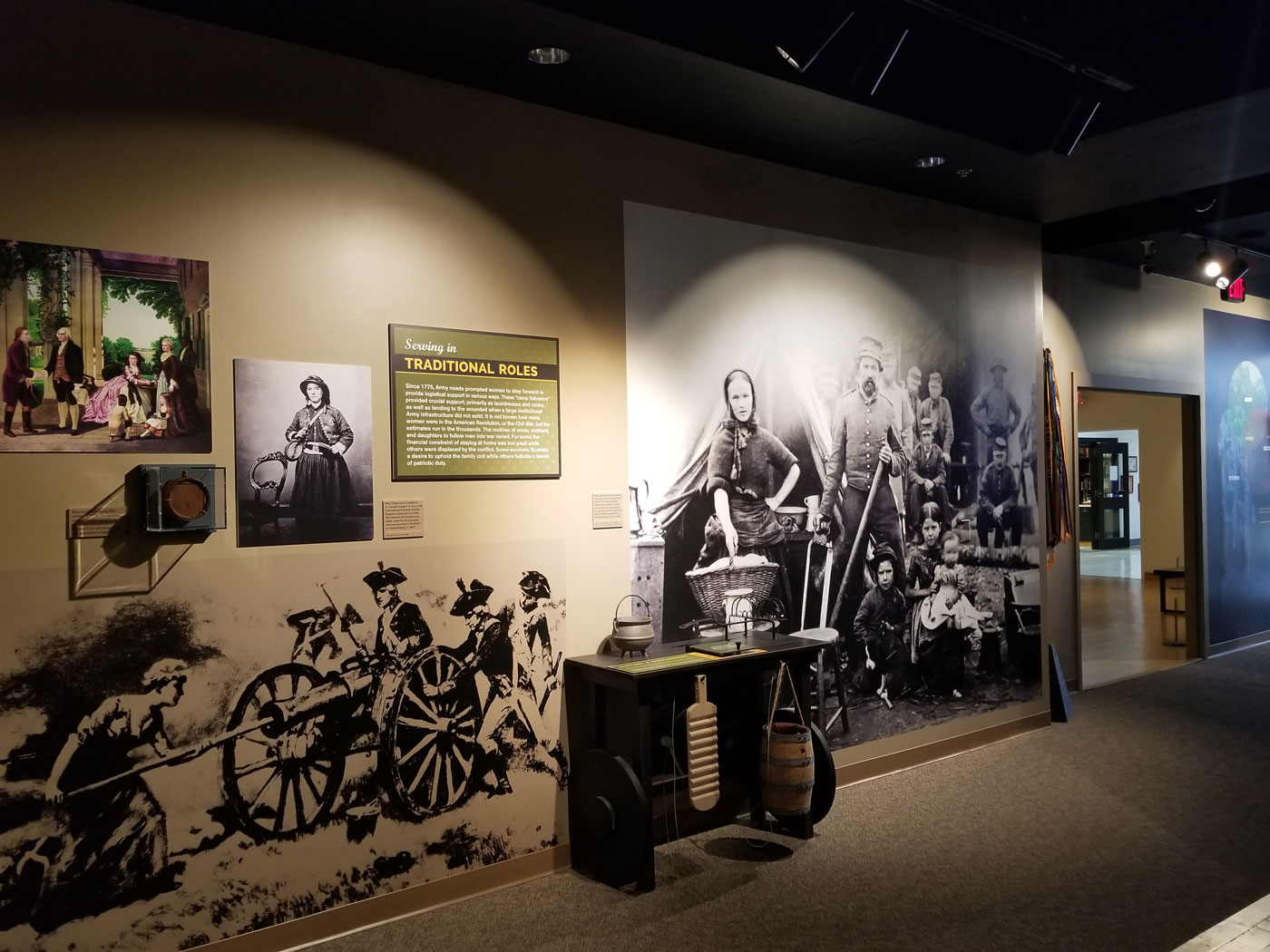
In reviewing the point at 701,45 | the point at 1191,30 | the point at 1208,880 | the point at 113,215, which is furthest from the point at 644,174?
the point at 1208,880

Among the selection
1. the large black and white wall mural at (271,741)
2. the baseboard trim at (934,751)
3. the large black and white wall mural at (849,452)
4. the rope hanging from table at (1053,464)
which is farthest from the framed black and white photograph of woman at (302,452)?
the rope hanging from table at (1053,464)

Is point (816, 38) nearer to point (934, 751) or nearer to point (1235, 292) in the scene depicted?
point (934, 751)

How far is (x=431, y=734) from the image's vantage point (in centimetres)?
335

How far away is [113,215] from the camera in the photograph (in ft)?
9.15

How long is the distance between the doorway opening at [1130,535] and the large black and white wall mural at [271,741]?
462 cm

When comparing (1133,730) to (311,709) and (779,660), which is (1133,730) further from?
(311,709)

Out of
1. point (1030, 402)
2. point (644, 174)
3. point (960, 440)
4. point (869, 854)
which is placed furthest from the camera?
point (1030, 402)

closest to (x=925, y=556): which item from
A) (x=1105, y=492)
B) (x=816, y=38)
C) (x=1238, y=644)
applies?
(x=816, y=38)

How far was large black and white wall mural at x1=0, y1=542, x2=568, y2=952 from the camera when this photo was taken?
8.73ft

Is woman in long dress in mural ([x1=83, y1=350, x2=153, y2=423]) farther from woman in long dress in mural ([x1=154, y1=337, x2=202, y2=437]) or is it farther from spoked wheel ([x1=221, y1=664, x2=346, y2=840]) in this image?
spoked wheel ([x1=221, y1=664, x2=346, y2=840])

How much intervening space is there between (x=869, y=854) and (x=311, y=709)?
2227 millimetres

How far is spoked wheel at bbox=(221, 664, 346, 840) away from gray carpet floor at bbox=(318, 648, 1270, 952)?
0.45 meters

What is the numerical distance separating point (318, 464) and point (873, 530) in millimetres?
2810

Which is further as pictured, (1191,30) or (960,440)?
(960,440)
